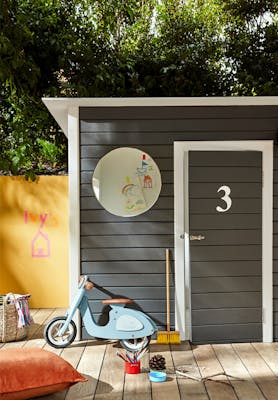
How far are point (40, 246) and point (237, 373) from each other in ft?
13.0

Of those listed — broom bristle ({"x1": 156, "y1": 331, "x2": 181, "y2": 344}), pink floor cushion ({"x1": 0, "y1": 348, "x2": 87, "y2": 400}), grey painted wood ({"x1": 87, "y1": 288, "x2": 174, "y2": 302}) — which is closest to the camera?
pink floor cushion ({"x1": 0, "y1": 348, "x2": 87, "y2": 400})

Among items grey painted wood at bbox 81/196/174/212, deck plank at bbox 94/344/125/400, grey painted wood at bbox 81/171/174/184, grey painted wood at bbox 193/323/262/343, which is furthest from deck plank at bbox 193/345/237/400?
grey painted wood at bbox 81/171/174/184

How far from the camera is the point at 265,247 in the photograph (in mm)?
5953

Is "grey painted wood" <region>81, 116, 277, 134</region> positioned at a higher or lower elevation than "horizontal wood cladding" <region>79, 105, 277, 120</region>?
lower

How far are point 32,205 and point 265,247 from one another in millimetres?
3400

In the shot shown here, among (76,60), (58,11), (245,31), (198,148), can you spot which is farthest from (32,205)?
(245,31)

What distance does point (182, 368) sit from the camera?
4883mm

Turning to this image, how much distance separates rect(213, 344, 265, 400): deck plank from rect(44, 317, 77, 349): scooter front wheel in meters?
1.33

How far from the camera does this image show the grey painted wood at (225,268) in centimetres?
589

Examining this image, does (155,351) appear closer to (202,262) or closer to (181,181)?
(202,262)

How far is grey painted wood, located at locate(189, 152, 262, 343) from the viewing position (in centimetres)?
588

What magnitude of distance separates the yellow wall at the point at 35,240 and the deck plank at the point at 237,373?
2958 millimetres

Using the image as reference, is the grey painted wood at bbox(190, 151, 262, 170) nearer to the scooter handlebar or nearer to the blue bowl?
the scooter handlebar

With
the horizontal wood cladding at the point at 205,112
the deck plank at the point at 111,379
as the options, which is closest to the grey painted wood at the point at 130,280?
the deck plank at the point at 111,379
